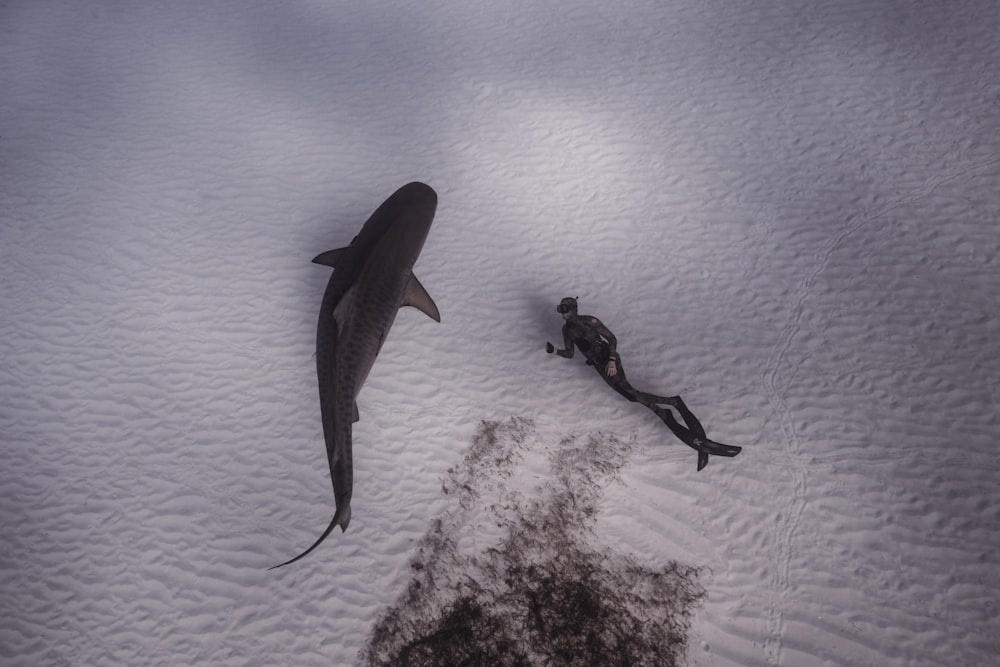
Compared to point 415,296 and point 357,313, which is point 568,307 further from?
point 357,313

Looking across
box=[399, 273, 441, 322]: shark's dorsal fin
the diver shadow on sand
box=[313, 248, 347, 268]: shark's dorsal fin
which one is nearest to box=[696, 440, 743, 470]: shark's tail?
the diver shadow on sand

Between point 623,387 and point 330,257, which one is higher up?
point 623,387

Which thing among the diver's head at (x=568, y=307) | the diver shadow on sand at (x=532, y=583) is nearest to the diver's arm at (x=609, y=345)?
the diver's head at (x=568, y=307)

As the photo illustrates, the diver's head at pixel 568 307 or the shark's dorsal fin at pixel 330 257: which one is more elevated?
the diver's head at pixel 568 307

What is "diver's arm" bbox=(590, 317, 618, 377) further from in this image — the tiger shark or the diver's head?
the tiger shark

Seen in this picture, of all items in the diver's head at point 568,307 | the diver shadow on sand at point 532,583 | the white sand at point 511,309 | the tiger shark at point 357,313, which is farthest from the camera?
the diver's head at point 568,307

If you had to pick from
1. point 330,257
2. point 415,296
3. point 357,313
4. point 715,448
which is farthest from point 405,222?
point 715,448

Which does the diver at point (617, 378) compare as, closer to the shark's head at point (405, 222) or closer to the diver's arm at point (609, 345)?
the diver's arm at point (609, 345)
